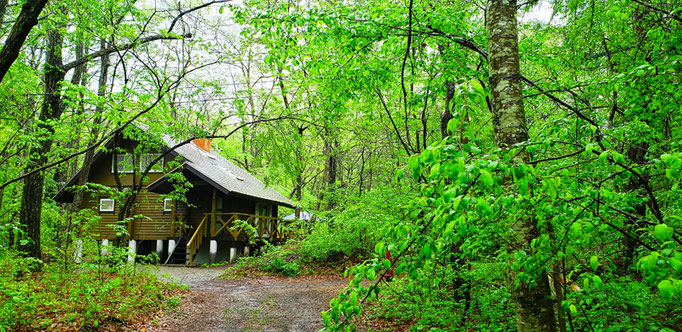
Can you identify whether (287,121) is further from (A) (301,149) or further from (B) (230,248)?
(B) (230,248)

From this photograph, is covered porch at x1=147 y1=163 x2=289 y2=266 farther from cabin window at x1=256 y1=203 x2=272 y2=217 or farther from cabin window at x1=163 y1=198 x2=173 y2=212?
cabin window at x1=256 y1=203 x2=272 y2=217

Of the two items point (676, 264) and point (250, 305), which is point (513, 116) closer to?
point (676, 264)

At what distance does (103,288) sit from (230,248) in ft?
41.2

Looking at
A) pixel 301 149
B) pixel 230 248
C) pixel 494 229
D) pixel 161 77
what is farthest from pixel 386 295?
pixel 230 248

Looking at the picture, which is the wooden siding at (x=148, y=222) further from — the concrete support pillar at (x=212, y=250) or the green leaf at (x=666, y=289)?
the green leaf at (x=666, y=289)

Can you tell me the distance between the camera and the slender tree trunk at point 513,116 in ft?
8.05

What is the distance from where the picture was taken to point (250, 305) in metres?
8.49

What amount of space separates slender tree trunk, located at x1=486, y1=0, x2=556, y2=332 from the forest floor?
190 inches

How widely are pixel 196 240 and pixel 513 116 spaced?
55.1ft

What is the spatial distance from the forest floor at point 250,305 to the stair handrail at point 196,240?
3.31 m

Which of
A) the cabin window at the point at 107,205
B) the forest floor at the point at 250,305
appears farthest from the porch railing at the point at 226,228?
the cabin window at the point at 107,205

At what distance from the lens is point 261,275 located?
13.7 meters

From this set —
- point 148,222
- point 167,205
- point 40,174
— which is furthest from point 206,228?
point 40,174

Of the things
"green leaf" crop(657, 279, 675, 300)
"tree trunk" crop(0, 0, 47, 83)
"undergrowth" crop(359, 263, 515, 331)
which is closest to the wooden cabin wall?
"undergrowth" crop(359, 263, 515, 331)
